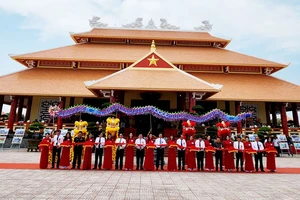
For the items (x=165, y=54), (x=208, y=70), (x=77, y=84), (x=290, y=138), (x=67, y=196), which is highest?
(x=165, y=54)

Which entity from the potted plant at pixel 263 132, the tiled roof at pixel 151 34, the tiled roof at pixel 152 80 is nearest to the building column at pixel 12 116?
the tiled roof at pixel 152 80

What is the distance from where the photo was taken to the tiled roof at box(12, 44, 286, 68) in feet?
58.5

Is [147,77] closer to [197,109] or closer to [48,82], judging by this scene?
[197,109]

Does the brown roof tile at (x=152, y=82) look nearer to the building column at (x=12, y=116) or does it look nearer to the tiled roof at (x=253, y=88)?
the tiled roof at (x=253, y=88)

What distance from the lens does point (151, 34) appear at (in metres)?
22.0

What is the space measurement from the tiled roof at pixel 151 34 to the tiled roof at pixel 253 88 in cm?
490

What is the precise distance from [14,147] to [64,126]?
3.34 meters


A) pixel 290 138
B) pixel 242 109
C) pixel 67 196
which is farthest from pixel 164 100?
pixel 67 196

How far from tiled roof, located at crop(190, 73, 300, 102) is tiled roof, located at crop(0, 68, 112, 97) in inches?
337

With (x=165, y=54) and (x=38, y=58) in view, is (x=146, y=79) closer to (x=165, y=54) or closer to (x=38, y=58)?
(x=165, y=54)

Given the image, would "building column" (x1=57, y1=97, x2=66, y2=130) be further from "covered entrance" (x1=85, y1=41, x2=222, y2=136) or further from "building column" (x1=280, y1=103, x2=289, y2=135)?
"building column" (x1=280, y1=103, x2=289, y2=135)

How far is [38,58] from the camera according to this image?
1773 centimetres

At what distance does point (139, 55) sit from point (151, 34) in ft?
14.5


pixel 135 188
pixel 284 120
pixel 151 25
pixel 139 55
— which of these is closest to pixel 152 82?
pixel 139 55
